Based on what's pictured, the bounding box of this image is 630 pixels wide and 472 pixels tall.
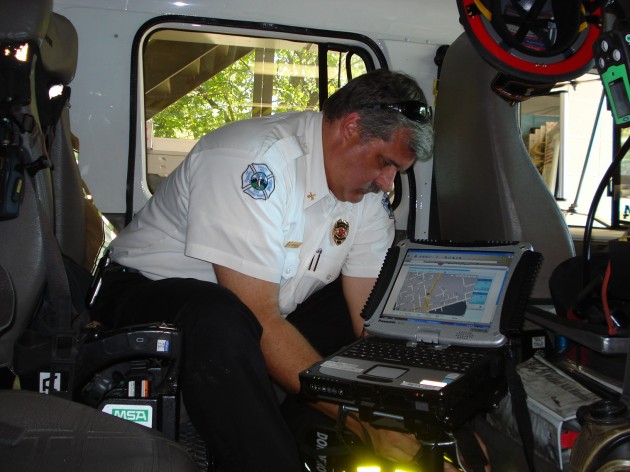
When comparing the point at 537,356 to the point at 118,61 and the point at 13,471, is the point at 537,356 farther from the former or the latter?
the point at 118,61

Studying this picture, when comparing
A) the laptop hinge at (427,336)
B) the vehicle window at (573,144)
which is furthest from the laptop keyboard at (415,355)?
the vehicle window at (573,144)

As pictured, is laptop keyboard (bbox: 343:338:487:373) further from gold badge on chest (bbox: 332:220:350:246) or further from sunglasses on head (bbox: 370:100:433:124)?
sunglasses on head (bbox: 370:100:433:124)

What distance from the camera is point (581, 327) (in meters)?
1.65

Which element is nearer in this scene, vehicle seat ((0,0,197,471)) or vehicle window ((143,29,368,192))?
vehicle seat ((0,0,197,471))

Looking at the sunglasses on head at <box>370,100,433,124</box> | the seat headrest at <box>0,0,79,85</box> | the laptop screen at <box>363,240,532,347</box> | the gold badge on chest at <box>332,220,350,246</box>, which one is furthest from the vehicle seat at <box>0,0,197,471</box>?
the sunglasses on head at <box>370,100,433,124</box>

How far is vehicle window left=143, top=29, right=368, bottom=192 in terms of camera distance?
280 centimetres

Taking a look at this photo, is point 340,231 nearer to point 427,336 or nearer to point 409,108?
point 409,108

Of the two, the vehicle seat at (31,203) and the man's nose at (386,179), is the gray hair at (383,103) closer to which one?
the man's nose at (386,179)

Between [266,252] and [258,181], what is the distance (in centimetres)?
21

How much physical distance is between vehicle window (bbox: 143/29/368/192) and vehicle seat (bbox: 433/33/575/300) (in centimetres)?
54

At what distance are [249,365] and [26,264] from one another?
595 millimetres

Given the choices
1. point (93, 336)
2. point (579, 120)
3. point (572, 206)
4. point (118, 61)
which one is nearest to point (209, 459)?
point (93, 336)

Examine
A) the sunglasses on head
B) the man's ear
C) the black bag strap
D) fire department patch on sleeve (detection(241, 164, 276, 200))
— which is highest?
the sunglasses on head

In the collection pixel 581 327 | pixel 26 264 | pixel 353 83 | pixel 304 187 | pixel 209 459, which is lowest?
pixel 209 459
